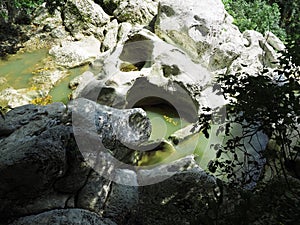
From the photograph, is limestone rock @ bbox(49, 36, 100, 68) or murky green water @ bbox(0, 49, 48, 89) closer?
murky green water @ bbox(0, 49, 48, 89)

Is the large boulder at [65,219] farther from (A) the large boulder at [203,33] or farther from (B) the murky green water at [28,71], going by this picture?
(A) the large boulder at [203,33]

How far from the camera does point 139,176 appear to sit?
4.78m

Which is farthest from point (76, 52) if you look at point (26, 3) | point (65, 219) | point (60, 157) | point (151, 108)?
point (65, 219)

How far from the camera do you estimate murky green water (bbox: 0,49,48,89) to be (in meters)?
9.62

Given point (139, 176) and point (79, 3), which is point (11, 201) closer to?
point (139, 176)

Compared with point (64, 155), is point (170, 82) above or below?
below

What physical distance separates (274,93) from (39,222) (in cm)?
221

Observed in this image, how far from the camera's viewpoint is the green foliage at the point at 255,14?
1188cm

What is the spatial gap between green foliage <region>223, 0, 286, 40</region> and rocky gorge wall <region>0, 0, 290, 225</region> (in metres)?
1.55

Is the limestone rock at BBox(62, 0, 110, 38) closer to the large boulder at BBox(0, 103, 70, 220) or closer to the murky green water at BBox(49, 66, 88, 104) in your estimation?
the murky green water at BBox(49, 66, 88, 104)

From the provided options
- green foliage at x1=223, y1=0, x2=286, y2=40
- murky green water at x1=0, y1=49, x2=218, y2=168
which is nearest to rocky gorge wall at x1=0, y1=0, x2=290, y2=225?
murky green water at x1=0, y1=49, x2=218, y2=168

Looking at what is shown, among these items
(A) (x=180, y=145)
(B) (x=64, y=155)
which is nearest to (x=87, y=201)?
(B) (x=64, y=155)

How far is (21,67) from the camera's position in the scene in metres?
10.3

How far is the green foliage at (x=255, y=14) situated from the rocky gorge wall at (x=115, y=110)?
60.9 inches
